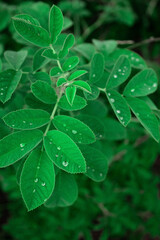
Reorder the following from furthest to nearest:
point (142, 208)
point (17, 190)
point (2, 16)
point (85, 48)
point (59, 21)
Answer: point (142, 208) < point (17, 190) < point (2, 16) < point (85, 48) < point (59, 21)

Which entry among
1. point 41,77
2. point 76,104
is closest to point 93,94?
point 76,104

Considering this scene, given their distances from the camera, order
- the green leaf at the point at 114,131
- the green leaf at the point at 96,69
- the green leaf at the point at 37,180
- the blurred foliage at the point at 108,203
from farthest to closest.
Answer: the blurred foliage at the point at 108,203 < the green leaf at the point at 114,131 < the green leaf at the point at 96,69 < the green leaf at the point at 37,180

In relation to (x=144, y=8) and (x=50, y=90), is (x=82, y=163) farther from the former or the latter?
(x=144, y=8)

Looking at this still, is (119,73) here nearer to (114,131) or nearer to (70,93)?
(70,93)

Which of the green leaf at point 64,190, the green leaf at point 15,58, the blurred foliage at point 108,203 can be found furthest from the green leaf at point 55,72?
the blurred foliage at point 108,203

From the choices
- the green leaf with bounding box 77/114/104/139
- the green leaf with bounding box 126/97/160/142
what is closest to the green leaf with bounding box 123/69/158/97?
the green leaf with bounding box 126/97/160/142

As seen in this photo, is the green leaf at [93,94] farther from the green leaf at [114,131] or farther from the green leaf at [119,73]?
the green leaf at [114,131]

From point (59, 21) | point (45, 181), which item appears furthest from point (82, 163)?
point (59, 21)
